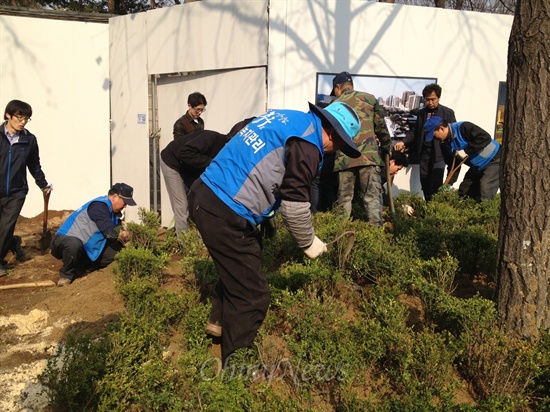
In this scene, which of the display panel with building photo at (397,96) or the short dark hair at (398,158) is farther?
the display panel with building photo at (397,96)

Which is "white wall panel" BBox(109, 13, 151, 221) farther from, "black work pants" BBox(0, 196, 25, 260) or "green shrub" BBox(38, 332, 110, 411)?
"green shrub" BBox(38, 332, 110, 411)

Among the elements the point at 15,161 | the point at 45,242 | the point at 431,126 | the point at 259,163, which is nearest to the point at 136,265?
the point at 259,163

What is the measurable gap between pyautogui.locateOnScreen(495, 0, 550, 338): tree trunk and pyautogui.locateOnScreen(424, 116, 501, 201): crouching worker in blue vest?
2915mm

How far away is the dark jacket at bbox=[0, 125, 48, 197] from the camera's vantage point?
599 cm

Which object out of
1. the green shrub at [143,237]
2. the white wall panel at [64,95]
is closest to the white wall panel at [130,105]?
the white wall panel at [64,95]

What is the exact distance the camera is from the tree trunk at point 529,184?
3.44 meters

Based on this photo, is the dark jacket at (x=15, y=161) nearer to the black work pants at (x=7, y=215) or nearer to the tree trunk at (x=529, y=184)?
the black work pants at (x=7, y=215)

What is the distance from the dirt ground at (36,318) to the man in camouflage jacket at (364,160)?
2.70m

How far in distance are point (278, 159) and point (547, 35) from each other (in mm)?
1937

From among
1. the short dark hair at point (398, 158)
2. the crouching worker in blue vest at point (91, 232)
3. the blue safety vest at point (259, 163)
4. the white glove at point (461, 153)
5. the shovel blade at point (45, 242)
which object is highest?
the blue safety vest at point (259, 163)

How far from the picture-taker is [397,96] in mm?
7641

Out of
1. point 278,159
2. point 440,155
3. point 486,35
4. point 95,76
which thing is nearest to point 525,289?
point 278,159

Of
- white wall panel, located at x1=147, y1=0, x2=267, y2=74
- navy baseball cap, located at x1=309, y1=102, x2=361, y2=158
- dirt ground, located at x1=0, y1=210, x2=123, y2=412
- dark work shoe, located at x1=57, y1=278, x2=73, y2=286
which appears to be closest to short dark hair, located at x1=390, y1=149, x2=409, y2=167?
white wall panel, located at x1=147, y1=0, x2=267, y2=74

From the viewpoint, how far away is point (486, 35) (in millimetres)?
7949
